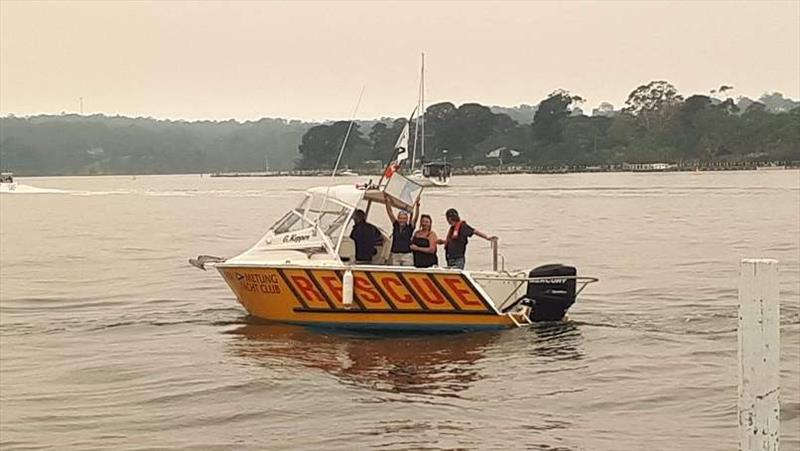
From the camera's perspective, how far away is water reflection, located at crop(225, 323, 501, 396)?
16078 millimetres

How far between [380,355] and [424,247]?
1848 millimetres

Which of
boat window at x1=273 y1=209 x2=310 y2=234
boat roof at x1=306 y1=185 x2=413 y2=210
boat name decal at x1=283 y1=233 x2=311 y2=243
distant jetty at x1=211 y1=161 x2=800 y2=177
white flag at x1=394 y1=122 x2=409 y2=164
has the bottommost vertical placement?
distant jetty at x1=211 y1=161 x2=800 y2=177

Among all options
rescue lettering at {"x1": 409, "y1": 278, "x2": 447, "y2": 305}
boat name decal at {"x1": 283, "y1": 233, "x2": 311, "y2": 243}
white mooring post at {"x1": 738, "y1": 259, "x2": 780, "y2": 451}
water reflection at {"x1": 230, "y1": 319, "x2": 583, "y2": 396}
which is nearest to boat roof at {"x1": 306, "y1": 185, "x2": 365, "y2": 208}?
boat name decal at {"x1": 283, "y1": 233, "x2": 311, "y2": 243}

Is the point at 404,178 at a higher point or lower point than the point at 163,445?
higher

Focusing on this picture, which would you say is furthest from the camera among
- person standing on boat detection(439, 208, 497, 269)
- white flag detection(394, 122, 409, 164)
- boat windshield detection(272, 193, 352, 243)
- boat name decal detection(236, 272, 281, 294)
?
white flag detection(394, 122, 409, 164)

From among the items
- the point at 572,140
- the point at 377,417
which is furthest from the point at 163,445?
the point at 572,140

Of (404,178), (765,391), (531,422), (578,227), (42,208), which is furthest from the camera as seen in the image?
Answer: (42,208)

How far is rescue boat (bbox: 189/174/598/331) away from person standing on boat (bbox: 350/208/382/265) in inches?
4.3

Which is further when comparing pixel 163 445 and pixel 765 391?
pixel 163 445

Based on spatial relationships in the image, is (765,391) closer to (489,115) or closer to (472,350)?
(472,350)

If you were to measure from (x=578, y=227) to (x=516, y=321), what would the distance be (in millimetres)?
33597

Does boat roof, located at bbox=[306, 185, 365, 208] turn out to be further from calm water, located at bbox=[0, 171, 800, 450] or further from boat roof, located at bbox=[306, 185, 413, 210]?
calm water, located at bbox=[0, 171, 800, 450]

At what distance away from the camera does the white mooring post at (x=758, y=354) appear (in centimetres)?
652

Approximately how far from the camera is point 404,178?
19266 mm
